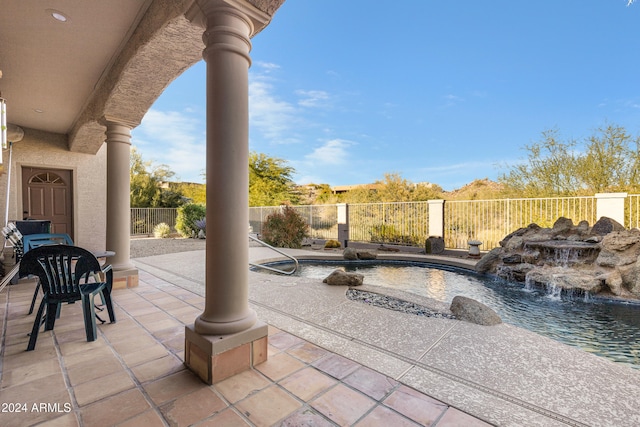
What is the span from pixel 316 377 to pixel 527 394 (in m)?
1.15

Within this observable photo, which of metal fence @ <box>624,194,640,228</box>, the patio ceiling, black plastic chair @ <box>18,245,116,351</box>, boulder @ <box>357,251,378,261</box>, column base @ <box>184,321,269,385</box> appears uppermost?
the patio ceiling

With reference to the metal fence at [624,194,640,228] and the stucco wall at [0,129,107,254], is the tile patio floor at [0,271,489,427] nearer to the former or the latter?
the stucco wall at [0,129,107,254]

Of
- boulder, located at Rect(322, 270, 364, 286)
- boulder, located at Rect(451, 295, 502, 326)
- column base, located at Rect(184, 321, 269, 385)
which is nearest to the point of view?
column base, located at Rect(184, 321, 269, 385)

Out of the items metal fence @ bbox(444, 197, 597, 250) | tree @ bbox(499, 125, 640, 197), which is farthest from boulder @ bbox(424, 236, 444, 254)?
tree @ bbox(499, 125, 640, 197)

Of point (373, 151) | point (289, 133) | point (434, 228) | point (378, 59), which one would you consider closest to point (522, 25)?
point (378, 59)

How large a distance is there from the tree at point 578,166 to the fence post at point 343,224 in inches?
221

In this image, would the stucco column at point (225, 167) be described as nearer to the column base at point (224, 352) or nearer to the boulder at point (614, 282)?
the column base at point (224, 352)

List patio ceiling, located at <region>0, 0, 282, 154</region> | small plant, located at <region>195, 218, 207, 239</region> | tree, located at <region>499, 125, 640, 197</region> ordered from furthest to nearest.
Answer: small plant, located at <region>195, 218, 207, 239</region>
tree, located at <region>499, 125, 640, 197</region>
patio ceiling, located at <region>0, 0, 282, 154</region>

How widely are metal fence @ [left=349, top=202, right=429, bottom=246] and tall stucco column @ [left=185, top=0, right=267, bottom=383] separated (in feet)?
27.4

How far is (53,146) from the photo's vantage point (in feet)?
18.7

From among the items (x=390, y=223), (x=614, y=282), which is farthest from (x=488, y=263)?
(x=390, y=223)

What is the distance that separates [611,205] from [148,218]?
732 inches

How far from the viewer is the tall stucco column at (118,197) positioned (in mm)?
3514

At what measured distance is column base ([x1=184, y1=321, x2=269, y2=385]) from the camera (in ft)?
4.96
